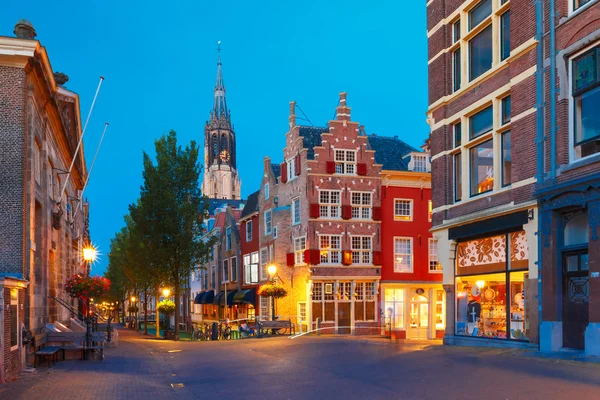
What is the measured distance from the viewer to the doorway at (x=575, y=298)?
648 inches

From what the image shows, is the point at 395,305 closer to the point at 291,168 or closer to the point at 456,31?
the point at 291,168

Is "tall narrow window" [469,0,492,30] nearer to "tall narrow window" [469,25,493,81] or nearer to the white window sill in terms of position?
"tall narrow window" [469,25,493,81]

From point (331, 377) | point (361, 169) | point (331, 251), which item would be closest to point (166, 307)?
point (331, 251)

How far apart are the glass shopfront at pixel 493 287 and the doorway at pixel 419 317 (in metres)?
21.6

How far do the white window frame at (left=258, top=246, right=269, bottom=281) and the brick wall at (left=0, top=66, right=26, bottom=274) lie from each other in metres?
31.9

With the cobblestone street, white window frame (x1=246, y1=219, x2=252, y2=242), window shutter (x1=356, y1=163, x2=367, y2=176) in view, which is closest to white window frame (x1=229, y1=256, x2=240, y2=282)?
white window frame (x1=246, y1=219, x2=252, y2=242)

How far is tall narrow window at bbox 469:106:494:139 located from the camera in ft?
69.9

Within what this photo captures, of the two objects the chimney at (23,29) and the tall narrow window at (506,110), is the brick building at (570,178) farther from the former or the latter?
the chimney at (23,29)

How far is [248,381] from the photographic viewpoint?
14648 mm

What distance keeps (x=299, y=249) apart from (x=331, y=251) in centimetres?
235

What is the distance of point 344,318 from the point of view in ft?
143

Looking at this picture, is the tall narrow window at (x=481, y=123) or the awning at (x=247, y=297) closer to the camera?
the tall narrow window at (x=481, y=123)

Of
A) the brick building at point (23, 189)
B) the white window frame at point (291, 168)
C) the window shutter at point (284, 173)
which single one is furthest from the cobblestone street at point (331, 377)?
the window shutter at point (284, 173)

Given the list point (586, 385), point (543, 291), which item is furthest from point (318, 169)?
point (586, 385)
